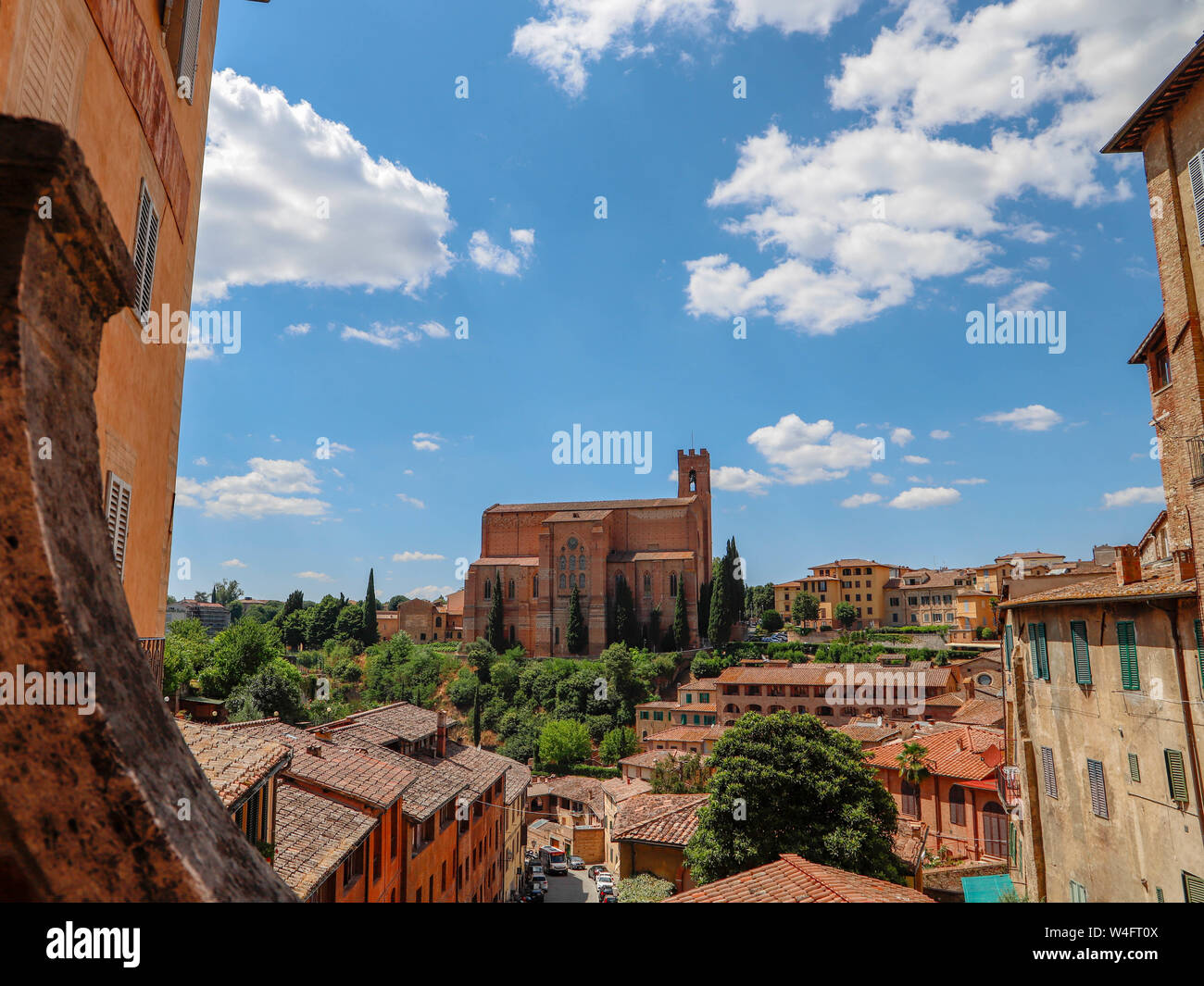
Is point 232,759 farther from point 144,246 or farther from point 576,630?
point 576,630

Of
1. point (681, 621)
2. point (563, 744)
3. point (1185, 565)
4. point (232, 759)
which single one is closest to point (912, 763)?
point (1185, 565)

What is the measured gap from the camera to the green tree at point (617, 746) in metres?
49.5

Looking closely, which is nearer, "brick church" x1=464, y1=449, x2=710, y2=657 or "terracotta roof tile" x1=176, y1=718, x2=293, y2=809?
"terracotta roof tile" x1=176, y1=718, x2=293, y2=809

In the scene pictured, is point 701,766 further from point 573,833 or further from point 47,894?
point 47,894

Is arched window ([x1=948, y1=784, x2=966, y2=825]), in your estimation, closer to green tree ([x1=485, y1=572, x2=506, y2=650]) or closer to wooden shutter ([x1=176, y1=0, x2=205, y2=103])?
wooden shutter ([x1=176, y1=0, x2=205, y2=103])

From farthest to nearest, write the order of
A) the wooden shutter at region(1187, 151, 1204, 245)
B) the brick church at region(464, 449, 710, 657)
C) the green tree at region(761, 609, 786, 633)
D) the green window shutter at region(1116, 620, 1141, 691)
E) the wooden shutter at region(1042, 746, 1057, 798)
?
the green tree at region(761, 609, 786, 633) → the brick church at region(464, 449, 710, 657) → the wooden shutter at region(1042, 746, 1057, 798) → the green window shutter at region(1116, 620, 1141, 691) → the wooden shutter at region(1187, 151, 1204, 245)

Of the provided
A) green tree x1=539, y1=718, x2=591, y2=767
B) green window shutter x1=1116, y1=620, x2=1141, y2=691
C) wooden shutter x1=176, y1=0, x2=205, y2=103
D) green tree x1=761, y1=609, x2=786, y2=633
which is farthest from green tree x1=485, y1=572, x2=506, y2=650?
wooden shutter x1=176, y1=0, x2=205, y2=103

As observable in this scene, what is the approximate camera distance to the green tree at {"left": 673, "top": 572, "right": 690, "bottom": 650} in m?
69.6

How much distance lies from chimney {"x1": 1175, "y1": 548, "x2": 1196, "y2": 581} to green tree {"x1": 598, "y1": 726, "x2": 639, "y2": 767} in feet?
133

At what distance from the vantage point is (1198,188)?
12188mm

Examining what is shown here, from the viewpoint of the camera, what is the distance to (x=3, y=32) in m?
2.79

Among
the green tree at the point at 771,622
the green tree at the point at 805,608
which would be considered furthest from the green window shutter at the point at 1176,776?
the green tree at the point at 805,608

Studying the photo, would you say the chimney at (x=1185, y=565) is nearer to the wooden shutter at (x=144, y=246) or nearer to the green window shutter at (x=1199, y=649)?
the green window shutter at (x=1199, y=649)

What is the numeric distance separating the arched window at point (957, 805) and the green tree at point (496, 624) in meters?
51.0
